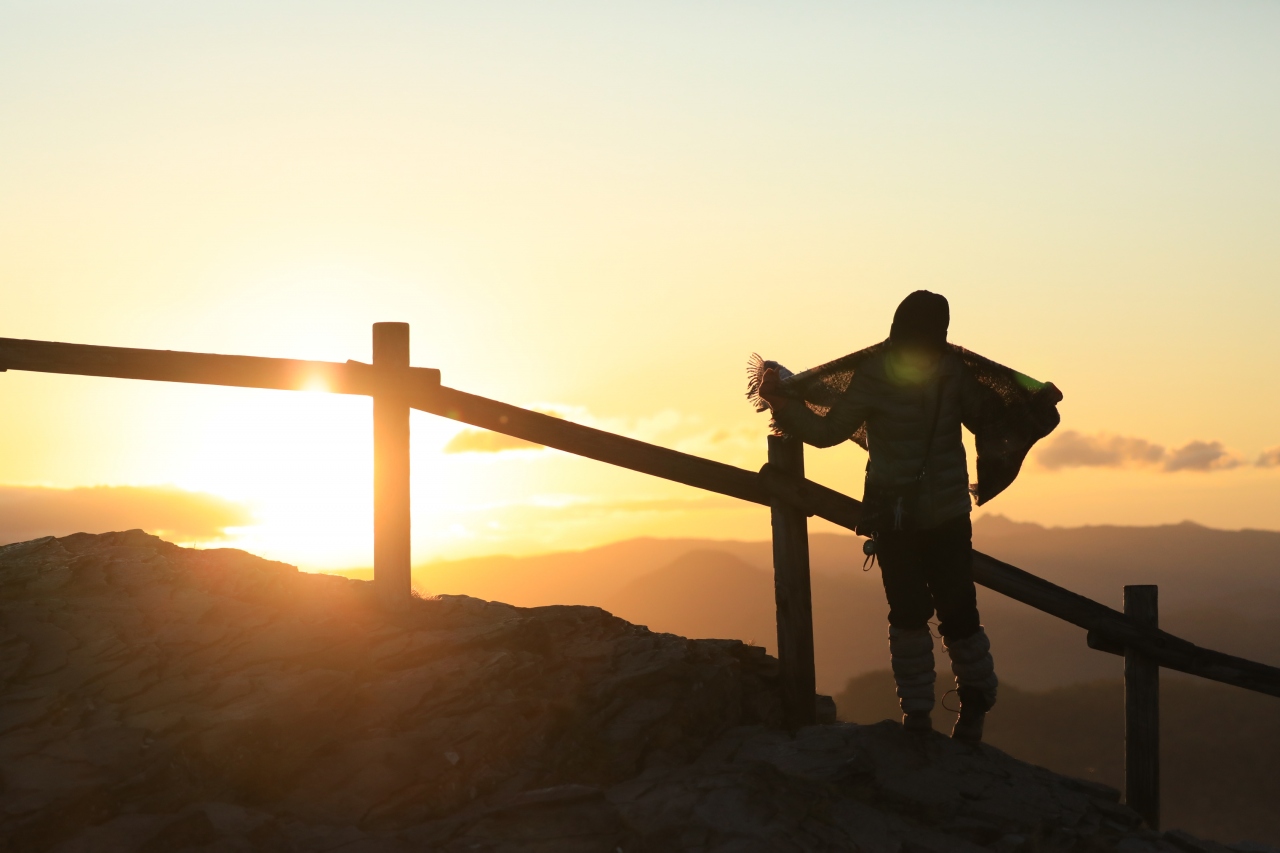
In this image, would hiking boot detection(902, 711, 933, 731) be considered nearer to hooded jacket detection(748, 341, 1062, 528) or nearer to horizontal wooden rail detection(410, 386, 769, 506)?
hooded jacket detection(748, 341, 1062, 528)

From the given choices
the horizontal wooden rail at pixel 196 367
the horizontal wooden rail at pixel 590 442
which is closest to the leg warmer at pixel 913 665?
the horizontal wooden rail at pixel 590 442

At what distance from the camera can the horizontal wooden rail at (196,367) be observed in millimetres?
5531

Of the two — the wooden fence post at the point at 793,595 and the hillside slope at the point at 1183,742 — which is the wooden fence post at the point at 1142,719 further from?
the hillside slope at the point at 1183,742

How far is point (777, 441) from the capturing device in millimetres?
6016

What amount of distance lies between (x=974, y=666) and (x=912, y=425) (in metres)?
1.46

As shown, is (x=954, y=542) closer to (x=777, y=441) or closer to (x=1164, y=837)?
(x=777, y=441)

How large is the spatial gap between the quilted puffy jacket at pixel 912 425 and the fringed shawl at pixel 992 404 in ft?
0.31

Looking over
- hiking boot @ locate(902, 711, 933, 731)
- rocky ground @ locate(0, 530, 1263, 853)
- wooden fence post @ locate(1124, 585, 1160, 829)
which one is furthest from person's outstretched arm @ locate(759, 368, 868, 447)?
wooden fence post @ locate(1124, 585, 1160, 829)

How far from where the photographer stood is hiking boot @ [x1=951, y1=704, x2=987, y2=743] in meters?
5.84

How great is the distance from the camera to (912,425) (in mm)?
5551

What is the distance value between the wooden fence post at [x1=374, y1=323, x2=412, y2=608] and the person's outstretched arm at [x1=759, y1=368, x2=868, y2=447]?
2.12 metres

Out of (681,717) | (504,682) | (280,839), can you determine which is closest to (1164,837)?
(681,717)

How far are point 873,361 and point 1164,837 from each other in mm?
3104

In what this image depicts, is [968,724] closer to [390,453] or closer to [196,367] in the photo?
[390,453]
